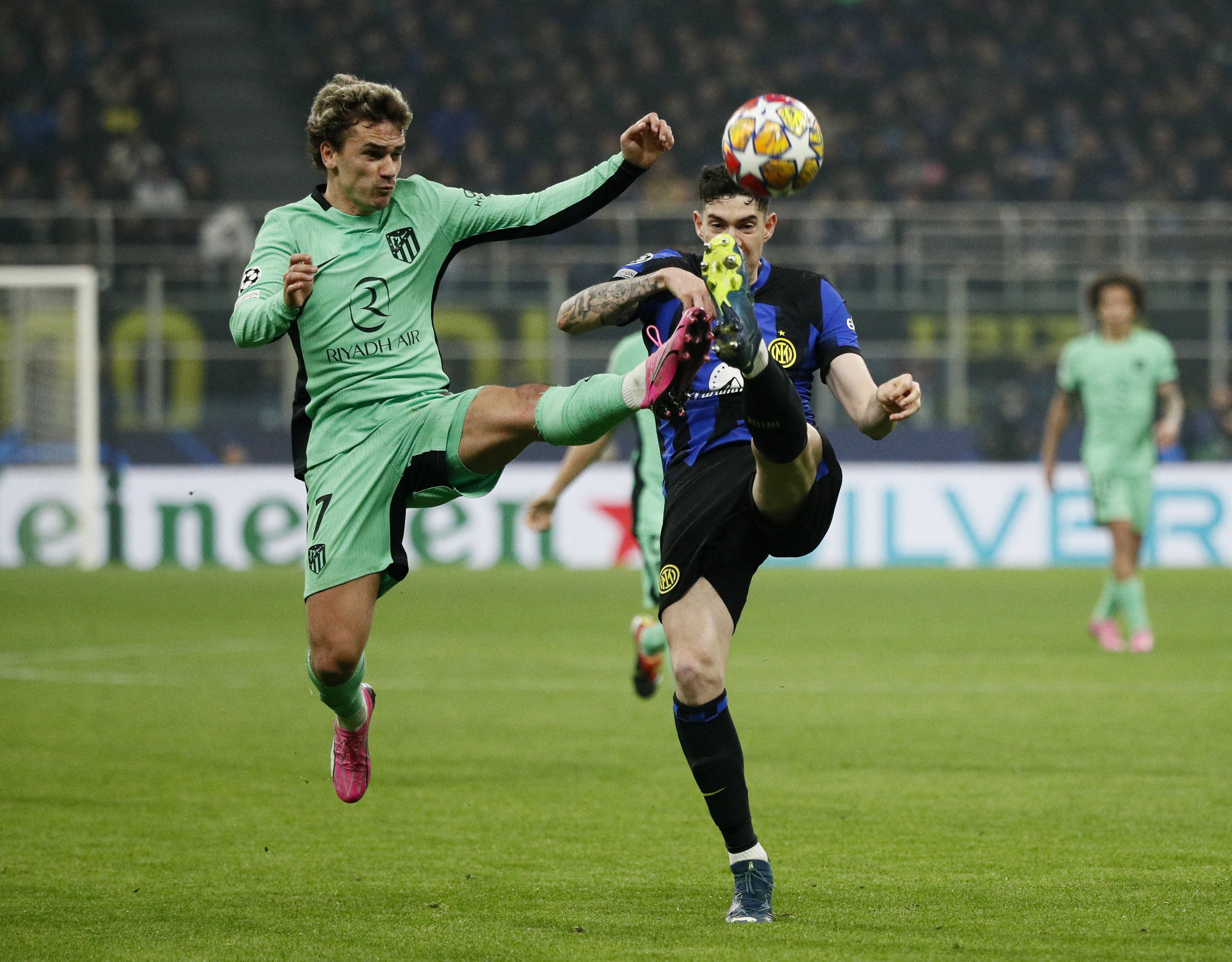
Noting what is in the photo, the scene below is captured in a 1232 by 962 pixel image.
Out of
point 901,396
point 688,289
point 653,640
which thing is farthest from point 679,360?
point 653,640

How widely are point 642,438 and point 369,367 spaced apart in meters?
3.70

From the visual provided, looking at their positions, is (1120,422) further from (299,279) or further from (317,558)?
(299,279)

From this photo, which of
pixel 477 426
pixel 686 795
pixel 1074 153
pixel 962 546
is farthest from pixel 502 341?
pixel 477 426

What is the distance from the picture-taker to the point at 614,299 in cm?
497

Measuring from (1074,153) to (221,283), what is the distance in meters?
12.7

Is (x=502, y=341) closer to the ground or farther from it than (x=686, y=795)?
farther from it

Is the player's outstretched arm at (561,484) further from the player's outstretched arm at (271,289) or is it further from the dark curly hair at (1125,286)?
the dark curly hair at (1125,286)

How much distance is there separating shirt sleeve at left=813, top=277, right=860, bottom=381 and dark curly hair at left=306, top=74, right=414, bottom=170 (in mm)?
1370

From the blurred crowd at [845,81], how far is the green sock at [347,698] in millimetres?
19226

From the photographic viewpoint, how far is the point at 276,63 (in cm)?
2708

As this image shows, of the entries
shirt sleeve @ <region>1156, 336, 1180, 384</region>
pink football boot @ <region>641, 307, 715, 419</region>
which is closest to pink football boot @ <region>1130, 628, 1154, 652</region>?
shirt sleeve @ <region>1156, 336, 1180, 384</region>

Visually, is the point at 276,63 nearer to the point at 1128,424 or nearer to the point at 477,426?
the point at 1128,424

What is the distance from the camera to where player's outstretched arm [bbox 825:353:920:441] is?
15.1 feet

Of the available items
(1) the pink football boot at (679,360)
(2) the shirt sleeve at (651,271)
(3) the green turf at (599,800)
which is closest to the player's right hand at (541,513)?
(3) the green turf at (599,800)
